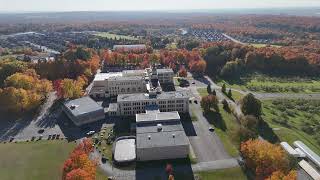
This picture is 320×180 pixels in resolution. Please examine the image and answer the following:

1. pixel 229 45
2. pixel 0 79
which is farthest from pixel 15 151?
pixel 229 45

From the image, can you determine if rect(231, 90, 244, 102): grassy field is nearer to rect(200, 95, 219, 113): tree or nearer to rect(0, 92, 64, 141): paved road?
rect(200, 95, 219, 113): tree

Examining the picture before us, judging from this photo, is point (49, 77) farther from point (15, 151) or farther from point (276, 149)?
point (276, 149)

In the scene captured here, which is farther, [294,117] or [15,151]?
[294,117]

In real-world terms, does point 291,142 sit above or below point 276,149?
below

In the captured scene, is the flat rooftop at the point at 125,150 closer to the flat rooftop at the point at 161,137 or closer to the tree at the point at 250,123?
the flat rooftop at the point at 161,137

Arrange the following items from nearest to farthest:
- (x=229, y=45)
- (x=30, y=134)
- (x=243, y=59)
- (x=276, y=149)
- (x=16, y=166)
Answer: (x=276, y=149), (x=16, y=166), (x=30, y=134), (x=243, y=59), (x=229, y=45)

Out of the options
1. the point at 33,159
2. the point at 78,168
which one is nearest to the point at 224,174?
the point at 78,168
